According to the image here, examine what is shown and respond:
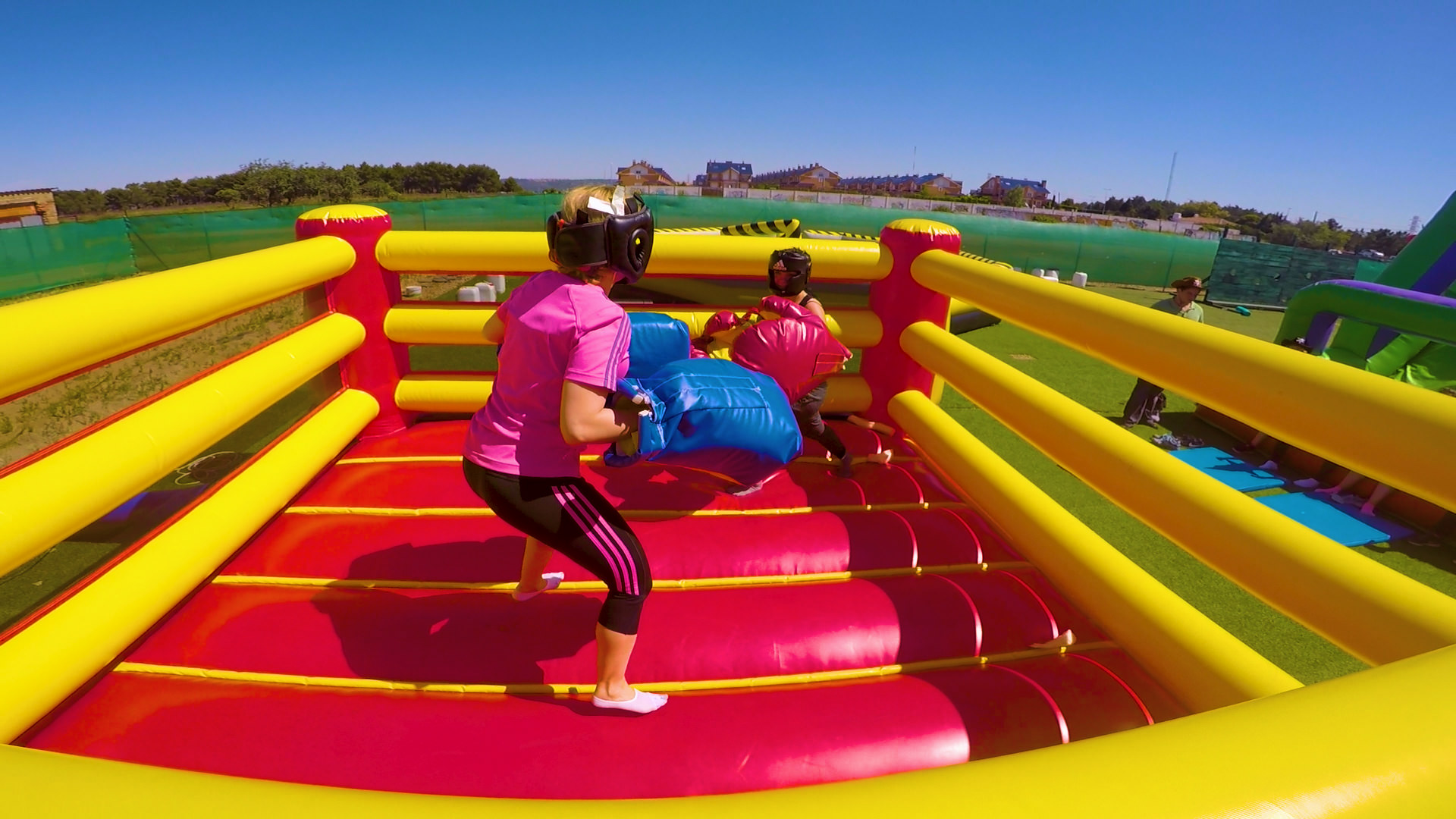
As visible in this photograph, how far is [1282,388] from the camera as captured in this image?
1505 millimetres

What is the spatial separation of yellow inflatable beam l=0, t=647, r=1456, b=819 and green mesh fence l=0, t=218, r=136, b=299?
52.2 ft

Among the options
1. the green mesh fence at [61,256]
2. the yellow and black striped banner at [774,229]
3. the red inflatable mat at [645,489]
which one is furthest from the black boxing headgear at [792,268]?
the green mesh fence at [61,256]

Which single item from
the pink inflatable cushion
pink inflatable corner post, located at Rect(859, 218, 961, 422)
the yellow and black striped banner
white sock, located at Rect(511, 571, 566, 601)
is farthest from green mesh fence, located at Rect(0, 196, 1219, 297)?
white sock, located at Rect(511, 571, 566, 601)

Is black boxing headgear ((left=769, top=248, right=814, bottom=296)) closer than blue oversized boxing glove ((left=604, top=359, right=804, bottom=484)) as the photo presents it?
No

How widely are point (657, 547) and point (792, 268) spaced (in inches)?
50.9

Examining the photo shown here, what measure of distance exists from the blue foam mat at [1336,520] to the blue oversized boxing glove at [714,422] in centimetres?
375

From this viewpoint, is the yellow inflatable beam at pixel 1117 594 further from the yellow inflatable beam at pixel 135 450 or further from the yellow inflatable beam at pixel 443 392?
the yellow inflatable beam at pixel 135 450

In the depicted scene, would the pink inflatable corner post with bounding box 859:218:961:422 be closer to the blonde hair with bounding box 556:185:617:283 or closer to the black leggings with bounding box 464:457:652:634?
the blonde hair with bounding box 556:185:617:283

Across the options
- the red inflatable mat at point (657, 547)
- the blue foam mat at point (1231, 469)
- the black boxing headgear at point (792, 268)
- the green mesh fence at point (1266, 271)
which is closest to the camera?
the red inflatable mat at point (657, 547)

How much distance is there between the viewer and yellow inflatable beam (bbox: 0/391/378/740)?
1.56 metres

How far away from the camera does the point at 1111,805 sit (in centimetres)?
61

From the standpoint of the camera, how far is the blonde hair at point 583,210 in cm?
166

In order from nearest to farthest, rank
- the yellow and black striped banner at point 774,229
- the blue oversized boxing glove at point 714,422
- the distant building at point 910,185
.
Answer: the blue oversized boxing glove at point 714,422, the yellow and black striped banner at point 774,229, the distant building at point 910,185

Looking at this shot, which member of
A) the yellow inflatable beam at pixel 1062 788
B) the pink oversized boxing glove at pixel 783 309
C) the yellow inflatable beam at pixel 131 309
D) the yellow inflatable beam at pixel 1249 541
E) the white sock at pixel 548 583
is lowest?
the white sock at pixel 548 583
